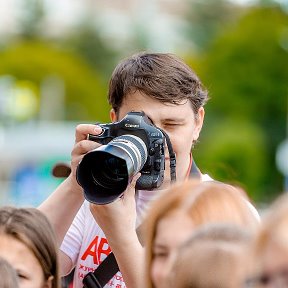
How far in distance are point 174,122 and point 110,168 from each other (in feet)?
0.92

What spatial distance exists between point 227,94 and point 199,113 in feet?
136

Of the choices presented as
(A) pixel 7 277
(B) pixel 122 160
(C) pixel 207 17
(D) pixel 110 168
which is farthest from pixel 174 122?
(C) pixel 207 17

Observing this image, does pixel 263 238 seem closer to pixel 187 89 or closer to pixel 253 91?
pixel 187 89

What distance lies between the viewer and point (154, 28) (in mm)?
85312

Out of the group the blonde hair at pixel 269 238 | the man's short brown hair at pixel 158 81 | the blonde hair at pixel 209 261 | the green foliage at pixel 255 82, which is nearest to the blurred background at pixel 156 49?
the green foliage at pixel 255 82

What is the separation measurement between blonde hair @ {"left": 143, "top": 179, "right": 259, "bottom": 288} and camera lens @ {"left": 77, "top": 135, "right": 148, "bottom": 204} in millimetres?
626

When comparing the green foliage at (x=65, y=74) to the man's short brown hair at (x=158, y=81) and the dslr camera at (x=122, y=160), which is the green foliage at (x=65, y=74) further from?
the dslr camera at (x=122, y=160)

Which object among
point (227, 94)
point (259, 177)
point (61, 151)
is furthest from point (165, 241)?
point (227, 94)

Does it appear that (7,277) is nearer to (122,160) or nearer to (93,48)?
(122,160)

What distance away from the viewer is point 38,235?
3.90 m

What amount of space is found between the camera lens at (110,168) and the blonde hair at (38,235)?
17 cm

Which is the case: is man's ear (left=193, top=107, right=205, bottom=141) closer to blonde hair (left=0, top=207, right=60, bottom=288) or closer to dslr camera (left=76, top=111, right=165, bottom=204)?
dslr camera (left=76, top=111, right=165, bottom=204)

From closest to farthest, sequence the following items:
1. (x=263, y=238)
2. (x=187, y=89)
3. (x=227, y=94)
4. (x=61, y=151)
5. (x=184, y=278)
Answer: (x=263, y=238)
(x=184, y=278)
(x=187, y=89)
(x=61, y=151)
(x=227, y=94)

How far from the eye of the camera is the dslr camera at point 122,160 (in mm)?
3855
